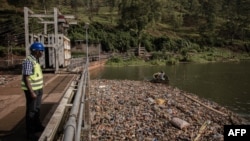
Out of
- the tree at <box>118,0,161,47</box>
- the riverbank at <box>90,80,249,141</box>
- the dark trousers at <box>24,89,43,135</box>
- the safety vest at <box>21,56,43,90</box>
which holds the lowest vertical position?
the riverbank at <box>90,80,249,141</box>

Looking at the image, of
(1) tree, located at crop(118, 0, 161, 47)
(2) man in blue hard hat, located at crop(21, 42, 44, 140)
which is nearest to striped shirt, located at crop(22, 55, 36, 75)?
(2) man in blue hard hat, located at crop(21, 42, 44, 140)

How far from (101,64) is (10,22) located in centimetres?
1776

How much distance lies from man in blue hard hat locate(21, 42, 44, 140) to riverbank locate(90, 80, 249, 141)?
3465 millimetres

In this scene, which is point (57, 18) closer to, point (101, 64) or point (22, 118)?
point (22, 118)

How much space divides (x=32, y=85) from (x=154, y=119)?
724cm

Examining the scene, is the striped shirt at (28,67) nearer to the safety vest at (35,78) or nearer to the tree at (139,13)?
the safety vest at (35,78)

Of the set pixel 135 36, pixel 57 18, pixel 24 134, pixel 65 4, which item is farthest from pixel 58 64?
pixel 65 4

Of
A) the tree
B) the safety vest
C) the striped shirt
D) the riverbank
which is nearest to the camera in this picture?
the striped shirt

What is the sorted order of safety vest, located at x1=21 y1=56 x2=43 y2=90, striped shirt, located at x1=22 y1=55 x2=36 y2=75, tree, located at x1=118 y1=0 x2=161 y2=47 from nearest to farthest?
striped shirt, located at x1=22 y1=55 x2=36 y2=75 < safety vest, located at x1=21 y1=56 x2=43 y2=90 < tree, located at x1=118 y1=0 x2=161 y2=47

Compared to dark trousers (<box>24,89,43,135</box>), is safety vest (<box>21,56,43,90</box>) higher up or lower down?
higher up

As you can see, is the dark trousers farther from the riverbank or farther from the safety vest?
the riverbank

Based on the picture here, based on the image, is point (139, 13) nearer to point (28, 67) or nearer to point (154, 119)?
point (154, 119)

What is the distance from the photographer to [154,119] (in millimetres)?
12445

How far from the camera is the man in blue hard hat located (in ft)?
19.6
